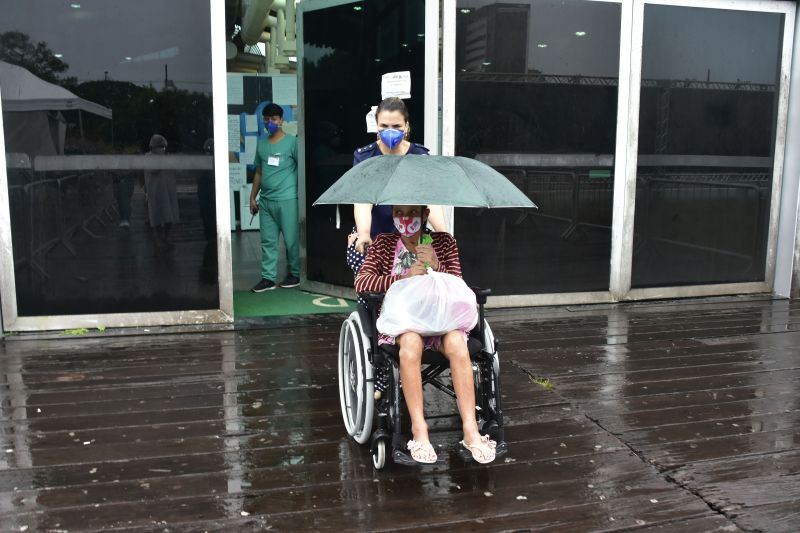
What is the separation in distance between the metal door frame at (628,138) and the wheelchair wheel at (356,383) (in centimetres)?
259

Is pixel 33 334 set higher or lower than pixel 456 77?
lower

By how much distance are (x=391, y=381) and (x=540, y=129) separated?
134 inches

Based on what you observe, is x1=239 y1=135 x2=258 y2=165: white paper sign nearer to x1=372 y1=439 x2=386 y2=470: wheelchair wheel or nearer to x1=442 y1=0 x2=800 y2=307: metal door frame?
x1=442 y1=0 x2=800 y2=307: metal door frame

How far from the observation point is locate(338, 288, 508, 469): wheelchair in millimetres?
3012

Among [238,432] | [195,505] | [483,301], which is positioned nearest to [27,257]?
[238,432]

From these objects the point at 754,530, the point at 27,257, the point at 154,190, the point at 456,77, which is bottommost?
the point at 754,530

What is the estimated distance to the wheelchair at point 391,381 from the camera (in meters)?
3.01

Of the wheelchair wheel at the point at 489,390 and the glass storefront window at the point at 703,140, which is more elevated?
the glass storefront window at the point at 703,140

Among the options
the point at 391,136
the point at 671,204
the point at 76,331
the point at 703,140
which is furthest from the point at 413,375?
the point at 703,140

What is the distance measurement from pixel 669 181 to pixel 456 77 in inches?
78.8

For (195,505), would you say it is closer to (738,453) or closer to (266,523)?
(266,523)

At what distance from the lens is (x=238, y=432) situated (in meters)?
3.49

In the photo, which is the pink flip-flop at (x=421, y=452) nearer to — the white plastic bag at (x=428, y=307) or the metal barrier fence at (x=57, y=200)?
the white plastic bag at (x=428, y=307)

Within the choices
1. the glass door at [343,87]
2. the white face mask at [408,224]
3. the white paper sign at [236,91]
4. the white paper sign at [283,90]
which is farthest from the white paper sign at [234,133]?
the white face mask at [408,224]
